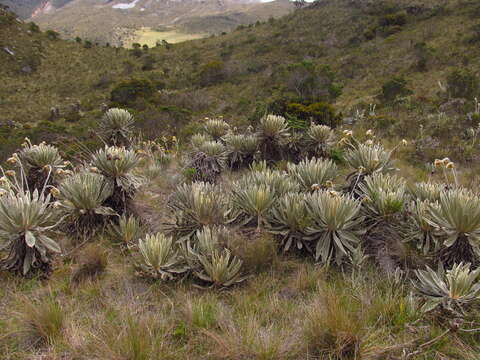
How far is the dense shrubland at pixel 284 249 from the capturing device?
2.06 m

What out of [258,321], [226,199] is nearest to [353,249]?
[258,321]

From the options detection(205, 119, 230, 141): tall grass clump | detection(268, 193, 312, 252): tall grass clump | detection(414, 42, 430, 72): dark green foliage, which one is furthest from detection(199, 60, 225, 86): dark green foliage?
detection(268, 193, 312, 252): tall grass clump

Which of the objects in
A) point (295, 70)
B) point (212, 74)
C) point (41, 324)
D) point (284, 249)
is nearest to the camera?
point (41, 324)

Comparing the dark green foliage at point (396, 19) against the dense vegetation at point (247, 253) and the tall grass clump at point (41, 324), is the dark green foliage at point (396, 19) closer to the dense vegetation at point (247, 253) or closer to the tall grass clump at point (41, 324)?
the dense vegetation at point (247, 253)

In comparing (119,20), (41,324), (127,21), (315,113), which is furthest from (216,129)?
(127,21)

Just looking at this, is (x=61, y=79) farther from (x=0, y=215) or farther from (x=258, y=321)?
(x=258, y=321)

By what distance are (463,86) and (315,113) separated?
18.0 ft

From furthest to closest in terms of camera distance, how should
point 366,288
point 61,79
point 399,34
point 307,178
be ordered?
point 61,79, point 399,34, point 307,178, point 366,288

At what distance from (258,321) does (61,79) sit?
31.9m

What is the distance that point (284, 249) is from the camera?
315 cm

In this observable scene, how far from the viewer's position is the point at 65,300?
267cm

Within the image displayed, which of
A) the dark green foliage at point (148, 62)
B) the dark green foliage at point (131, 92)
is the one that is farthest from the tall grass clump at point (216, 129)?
the dark green foliage at point (148, 62)

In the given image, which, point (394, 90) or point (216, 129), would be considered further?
point (394, 90)

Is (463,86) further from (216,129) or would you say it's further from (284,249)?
(284,249)
